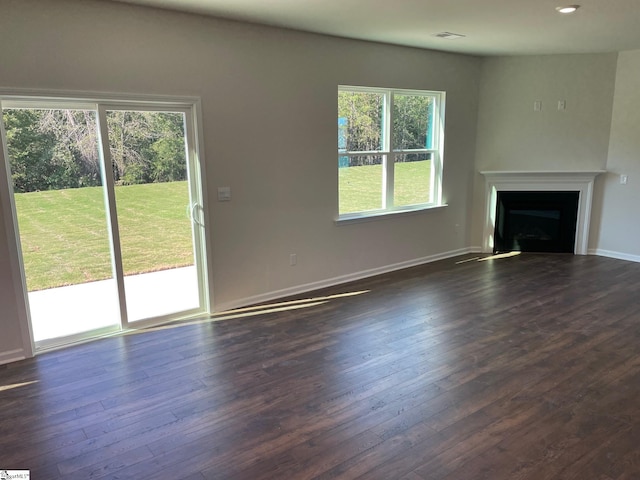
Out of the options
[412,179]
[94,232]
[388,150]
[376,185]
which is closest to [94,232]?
[94,232]

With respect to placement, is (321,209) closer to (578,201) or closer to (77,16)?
(77,16)

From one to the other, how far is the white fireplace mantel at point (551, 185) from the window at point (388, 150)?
0.91 metres

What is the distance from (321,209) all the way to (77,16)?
2764 mm

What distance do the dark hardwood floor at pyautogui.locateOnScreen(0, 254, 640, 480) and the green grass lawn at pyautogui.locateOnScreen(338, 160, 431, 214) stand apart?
1.44 metres

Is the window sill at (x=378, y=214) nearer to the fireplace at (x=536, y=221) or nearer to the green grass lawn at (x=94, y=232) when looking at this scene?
the fireplace at (x=536, y=221)

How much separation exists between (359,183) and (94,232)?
2.93m

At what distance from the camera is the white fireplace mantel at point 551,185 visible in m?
6.11

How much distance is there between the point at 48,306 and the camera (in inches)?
143

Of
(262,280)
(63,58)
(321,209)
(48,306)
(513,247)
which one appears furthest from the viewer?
(513,247)

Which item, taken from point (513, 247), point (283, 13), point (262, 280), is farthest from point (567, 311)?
point (283, 13)

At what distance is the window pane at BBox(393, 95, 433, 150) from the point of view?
556 centimetres

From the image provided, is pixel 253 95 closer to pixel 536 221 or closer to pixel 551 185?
pixel 551 185

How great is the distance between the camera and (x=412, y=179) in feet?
19.2

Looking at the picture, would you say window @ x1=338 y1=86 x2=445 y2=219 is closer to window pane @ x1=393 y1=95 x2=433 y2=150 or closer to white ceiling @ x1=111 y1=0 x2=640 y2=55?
window pane @ x1=393 y1=95 x2=433 y2=150
